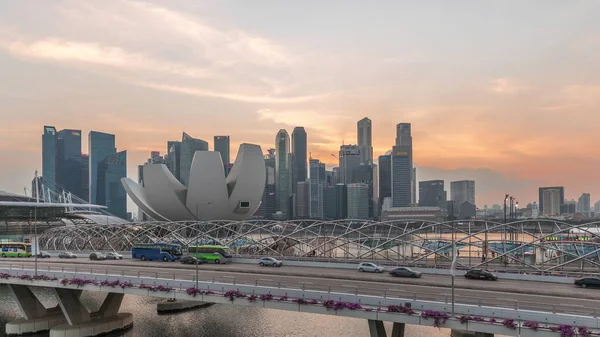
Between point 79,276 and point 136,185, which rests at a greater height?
point 136,185

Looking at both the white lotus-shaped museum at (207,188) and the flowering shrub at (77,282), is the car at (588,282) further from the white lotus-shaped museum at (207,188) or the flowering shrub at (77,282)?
the white lotus-shaped museum at (207,188)

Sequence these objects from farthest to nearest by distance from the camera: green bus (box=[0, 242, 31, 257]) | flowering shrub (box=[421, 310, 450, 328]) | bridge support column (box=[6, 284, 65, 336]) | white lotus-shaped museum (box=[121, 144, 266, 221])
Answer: white lotus-shaped museum (box=[121, 144, 266, 221]) → green bus (box=[0, 242, 31, 257]) → bridge support column (box=[6, 284, 65, 336]) → flowering shrub (box=[421, 310, 450, 328])

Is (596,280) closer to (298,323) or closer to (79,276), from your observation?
(298,323)

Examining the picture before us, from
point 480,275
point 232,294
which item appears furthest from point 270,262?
point 480,275

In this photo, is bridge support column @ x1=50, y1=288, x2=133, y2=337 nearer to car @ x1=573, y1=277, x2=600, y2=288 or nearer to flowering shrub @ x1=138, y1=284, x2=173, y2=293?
flowering shrub @ x1=138, y1=284, x2=173, y2=293

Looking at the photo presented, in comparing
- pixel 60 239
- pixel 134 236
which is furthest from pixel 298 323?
pixel 60 239

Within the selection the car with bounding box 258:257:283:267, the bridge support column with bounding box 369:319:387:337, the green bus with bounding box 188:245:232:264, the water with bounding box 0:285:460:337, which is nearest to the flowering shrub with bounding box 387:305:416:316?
the bridge support column with bounding box 369:319:387:337

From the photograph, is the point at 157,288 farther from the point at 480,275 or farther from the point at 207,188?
the point at 207,188
